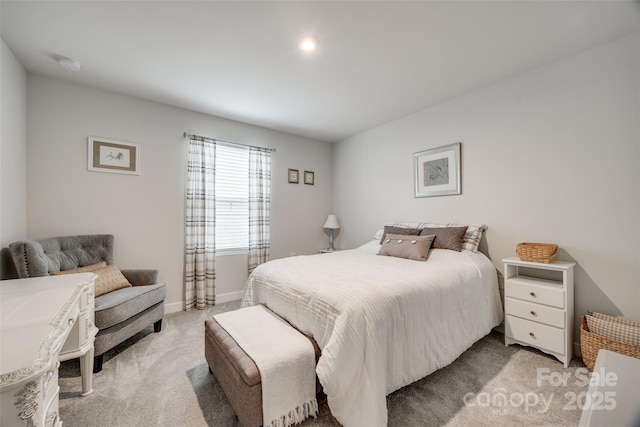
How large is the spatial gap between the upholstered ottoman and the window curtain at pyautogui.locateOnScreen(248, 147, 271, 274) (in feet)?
6.87

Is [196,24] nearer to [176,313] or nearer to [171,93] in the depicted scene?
[171,93]

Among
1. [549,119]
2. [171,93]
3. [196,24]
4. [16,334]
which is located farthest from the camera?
[171,93]

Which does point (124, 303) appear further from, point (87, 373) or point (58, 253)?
point (58, 253)

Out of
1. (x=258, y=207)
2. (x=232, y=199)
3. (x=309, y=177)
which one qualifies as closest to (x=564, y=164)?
(x=309, y=177)

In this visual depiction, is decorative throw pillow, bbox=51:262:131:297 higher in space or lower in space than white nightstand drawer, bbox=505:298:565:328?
higher

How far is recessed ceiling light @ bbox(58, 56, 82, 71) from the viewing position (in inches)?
86.8

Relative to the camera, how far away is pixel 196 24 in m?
1.83

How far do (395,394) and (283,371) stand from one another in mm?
859

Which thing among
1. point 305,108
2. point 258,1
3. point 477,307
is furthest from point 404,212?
point 258,1

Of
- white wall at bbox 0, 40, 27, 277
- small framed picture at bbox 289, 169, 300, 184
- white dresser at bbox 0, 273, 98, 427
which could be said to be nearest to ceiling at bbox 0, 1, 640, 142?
white wall at bbox 0, 40, 27, 277

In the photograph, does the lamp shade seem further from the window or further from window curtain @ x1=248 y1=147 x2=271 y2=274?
the window

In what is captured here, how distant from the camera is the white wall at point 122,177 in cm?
249

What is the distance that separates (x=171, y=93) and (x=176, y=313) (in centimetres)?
262

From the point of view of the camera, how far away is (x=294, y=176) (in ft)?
14.1
